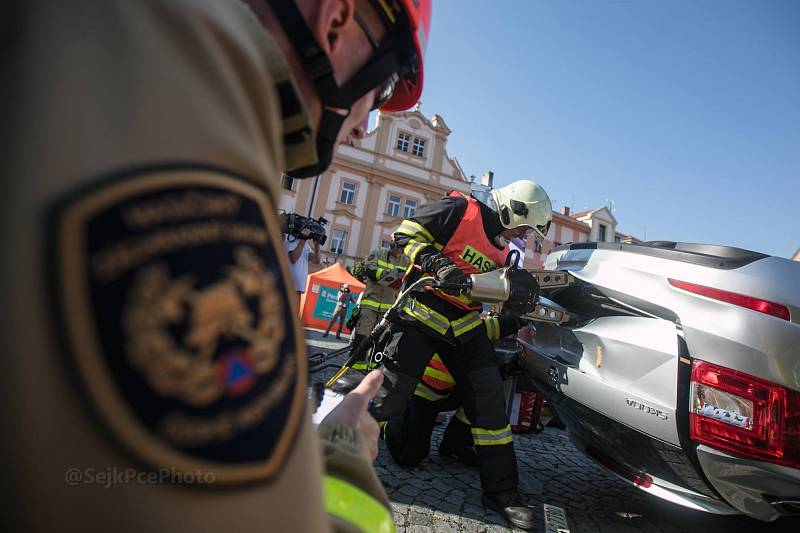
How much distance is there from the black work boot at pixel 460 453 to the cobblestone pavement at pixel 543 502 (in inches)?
2.2

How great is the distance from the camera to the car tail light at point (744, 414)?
1.69m

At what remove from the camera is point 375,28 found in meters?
0.94

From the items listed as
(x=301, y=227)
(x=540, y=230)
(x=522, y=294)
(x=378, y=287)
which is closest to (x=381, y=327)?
(x=522, y=294)

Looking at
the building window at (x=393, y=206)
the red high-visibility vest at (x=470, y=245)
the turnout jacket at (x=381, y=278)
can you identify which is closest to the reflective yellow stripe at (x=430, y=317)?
the red high-visibility vest at (x=470, y=245)

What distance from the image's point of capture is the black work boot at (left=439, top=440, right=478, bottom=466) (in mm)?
3412

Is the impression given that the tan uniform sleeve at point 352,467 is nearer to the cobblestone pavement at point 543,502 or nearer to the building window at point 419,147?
the cobblestone pavement at point 543,502

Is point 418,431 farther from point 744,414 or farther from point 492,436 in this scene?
point 744,414

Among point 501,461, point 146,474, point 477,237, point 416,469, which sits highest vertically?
point 477,237

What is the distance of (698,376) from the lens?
1.81m

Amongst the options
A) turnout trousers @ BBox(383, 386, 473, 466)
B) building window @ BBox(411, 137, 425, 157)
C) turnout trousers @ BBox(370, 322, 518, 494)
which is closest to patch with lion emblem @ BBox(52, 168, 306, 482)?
turnout trousers @ BBox(370, 322, 518, 494)

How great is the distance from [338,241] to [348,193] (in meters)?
3.29

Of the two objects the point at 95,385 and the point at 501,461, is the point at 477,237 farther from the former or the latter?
the point at 95,385

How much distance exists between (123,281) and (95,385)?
0.08 metres

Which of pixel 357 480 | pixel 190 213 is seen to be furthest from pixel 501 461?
pixel 190 213
